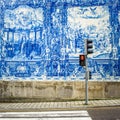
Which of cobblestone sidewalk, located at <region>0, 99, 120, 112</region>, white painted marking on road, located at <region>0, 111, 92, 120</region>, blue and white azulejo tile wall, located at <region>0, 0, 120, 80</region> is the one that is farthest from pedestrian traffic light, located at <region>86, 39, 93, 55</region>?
white painted marking on road, located at <region>0, 111, 92, 120</region>

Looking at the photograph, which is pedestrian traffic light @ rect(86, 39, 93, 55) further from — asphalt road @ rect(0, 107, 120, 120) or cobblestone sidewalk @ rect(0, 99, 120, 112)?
asphalt road @ rect(0, 107, 120, 120)

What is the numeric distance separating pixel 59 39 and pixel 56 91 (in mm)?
Answer: 2600

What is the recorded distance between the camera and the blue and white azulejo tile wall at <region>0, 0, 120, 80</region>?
18.0m

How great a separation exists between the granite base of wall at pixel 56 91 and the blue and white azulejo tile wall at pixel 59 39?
31 cm

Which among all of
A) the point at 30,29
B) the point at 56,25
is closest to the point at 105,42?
the point at 56,25

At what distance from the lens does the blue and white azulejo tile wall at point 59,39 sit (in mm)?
18047

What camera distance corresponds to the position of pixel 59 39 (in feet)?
59.9

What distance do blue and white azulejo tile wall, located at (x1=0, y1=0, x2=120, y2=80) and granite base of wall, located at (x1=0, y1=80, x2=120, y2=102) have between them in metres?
0.31

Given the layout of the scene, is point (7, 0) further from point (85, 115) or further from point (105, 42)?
point (85, 115)

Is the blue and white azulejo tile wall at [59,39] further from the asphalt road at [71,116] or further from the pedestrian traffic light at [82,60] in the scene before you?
the asphalt road at [71,116]

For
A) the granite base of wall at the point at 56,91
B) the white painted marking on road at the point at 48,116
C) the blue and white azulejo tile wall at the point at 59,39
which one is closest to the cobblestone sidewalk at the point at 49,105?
the granite base of wall at the point at 56,91

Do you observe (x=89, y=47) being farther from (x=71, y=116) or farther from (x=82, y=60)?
(x=71, y=116)

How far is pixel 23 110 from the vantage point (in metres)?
15.0

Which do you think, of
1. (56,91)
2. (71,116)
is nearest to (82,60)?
(56,91)
